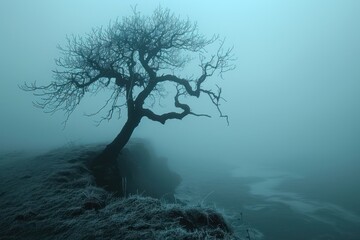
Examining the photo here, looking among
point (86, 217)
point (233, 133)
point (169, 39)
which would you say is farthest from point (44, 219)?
point (233, 133)

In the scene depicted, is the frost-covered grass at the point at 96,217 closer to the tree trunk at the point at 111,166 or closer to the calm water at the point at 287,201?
the tree trunk at the point at 111,166

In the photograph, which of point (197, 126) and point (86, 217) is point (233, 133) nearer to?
point (197, 126)

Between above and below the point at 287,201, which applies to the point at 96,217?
above

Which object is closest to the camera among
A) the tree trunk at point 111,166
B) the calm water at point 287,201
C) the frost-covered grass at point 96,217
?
the frost-covered grass at point 96,217

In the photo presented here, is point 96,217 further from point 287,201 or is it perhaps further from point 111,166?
point 287,201

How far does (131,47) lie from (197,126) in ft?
582

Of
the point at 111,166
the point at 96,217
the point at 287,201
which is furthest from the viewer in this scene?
the point at 287,201

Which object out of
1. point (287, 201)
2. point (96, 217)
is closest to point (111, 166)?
point (96, 217)

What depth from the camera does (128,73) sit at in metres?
18.8

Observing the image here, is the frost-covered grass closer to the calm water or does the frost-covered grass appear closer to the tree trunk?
the tree trunk

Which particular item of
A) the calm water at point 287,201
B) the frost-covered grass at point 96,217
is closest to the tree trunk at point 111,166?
the frost-covered grass at point 96,217

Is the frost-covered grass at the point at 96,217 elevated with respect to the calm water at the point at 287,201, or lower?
elevated

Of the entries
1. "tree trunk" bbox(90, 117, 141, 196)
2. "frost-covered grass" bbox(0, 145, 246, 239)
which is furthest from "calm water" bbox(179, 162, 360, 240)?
"frost-covered grass" bbox(0, 145, 246, 239)

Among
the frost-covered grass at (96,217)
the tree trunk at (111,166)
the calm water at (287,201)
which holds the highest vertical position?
the tree trunk at (111,166)
